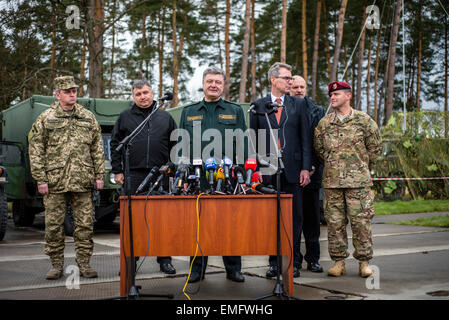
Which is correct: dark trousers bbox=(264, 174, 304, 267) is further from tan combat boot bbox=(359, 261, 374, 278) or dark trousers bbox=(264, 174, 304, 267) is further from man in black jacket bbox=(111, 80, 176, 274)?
man in black jacket bbox=(111, 80, 176, 274)

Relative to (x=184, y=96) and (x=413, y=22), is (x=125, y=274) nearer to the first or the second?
(x=184, y=96)

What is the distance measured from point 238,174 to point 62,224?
2385 mm

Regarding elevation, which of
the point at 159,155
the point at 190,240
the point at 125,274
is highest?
the point at 159,155

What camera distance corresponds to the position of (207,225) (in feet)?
14.3

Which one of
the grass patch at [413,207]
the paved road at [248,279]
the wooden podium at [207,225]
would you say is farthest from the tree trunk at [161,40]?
the wooden podium at [207,225]

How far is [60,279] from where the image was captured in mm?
5770

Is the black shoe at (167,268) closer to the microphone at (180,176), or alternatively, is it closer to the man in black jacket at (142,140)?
the man in black jacket at (142,140)

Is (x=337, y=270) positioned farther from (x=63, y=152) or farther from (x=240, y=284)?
(x=63, y=152)

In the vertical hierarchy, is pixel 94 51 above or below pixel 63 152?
above

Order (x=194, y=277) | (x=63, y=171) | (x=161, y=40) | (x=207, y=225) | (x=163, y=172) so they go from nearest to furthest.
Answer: (x=207, y=225) < (x=163, y=172) < (x=194, y=277) < (x=63, y=171) < (x=161, y=40)

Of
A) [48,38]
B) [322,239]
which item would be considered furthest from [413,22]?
[322,239]

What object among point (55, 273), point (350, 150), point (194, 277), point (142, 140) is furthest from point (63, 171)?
point (350, 150)

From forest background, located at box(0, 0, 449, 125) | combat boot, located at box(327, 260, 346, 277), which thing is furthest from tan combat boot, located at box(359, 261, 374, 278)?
forest background, located at box(0, 0, 449, 125)
